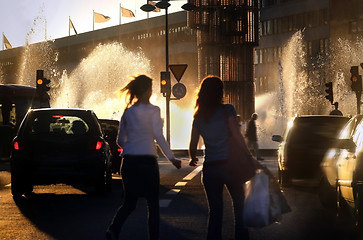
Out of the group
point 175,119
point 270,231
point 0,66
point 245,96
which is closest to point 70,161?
point 270,231

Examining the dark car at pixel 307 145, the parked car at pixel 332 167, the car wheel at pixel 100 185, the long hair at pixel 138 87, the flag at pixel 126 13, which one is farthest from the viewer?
the flag at pixel 126 13

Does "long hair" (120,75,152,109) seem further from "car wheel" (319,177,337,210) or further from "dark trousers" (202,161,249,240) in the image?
"car wheel" (319,177,337,210)

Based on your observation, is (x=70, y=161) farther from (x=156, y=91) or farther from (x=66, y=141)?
(x=156, y=91)

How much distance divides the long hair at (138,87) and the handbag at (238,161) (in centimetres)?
81

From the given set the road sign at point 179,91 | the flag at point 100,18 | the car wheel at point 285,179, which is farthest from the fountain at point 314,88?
the car wheel at point 285,179

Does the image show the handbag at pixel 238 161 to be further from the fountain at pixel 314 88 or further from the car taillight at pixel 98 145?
the fountain at pixel 314 88

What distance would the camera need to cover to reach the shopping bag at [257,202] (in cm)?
920

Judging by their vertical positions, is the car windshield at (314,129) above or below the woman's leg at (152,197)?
above

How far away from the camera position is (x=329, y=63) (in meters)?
83.8

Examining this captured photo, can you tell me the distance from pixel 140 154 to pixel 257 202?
1162 mm

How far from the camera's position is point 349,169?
1153cm

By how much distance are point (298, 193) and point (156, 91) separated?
244 feet

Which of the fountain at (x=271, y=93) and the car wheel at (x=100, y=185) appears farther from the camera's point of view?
the fountain at (x=271, y=93)

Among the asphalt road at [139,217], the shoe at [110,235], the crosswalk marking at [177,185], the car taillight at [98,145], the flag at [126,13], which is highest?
the flag at [126,13]
